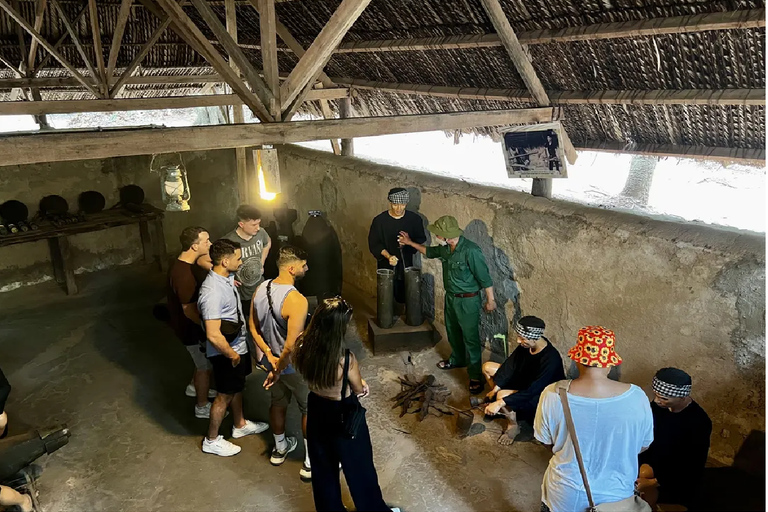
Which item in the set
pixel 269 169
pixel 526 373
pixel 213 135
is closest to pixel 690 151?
pixel 526 373

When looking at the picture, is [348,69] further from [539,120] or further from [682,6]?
[682,6]

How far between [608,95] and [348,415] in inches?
128

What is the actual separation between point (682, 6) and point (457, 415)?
3.15 meters

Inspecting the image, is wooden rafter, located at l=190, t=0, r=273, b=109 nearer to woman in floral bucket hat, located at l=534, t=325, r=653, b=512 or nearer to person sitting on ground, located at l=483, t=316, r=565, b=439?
person sitting on ground, located at l=483, t=316, r=565, b=439

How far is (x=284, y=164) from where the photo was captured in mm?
7918

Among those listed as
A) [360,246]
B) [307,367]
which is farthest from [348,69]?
[307,367]

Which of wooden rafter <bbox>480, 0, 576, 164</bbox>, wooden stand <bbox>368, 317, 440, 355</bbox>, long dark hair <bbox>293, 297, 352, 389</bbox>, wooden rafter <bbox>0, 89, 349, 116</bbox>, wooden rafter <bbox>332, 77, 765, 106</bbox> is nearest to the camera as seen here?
long dark hair <bbox>293, 297, 352, 389</bbox>

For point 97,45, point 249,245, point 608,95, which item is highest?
point 97,45

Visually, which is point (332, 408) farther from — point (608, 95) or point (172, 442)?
point (608, 95)

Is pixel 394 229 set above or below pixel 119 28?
below

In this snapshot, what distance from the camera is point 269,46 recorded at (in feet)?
13.0

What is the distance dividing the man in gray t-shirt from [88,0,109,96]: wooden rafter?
358cm

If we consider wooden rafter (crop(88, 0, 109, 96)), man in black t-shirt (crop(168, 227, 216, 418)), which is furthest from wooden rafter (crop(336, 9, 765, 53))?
wooden rafter (crop(88, 0, 109, 96))

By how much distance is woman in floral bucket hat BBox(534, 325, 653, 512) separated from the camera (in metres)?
2.54
